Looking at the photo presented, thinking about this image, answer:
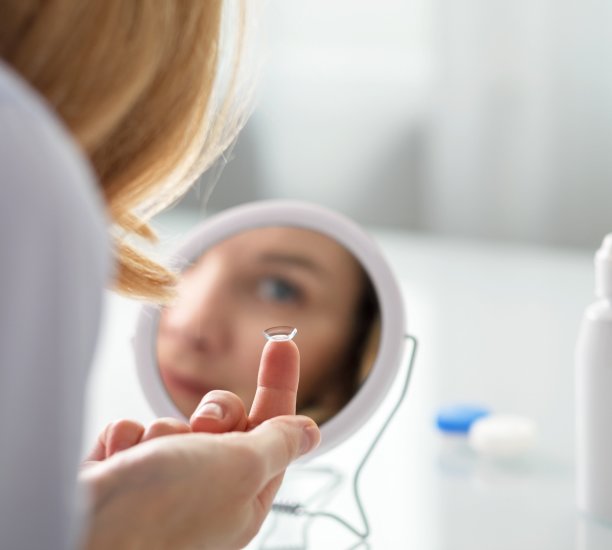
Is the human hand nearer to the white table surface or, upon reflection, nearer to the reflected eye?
the white table surface

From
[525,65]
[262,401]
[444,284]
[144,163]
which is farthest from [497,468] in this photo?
[525,65]

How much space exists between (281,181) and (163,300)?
2.04 metres

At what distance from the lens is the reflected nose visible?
83 cm

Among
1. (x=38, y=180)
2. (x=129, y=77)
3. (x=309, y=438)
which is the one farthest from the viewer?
(x=309, y=438)

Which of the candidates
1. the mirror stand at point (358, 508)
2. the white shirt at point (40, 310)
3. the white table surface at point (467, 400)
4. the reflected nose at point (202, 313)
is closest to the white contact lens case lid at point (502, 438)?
the white table surface at point (467, 400)

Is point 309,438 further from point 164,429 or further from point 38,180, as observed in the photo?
point 38,180

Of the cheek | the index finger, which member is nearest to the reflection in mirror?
the cheek

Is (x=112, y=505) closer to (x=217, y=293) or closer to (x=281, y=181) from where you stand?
(x=217, y=293)

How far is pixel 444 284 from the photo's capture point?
1.73 m

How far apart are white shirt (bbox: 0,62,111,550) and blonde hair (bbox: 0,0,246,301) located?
0.22 feet

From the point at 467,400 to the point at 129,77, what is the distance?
0.69 meters

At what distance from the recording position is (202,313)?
2.78 ft

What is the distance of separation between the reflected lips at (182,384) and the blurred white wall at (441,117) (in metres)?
1.48

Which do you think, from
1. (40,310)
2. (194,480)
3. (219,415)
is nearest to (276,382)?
(219,415)
